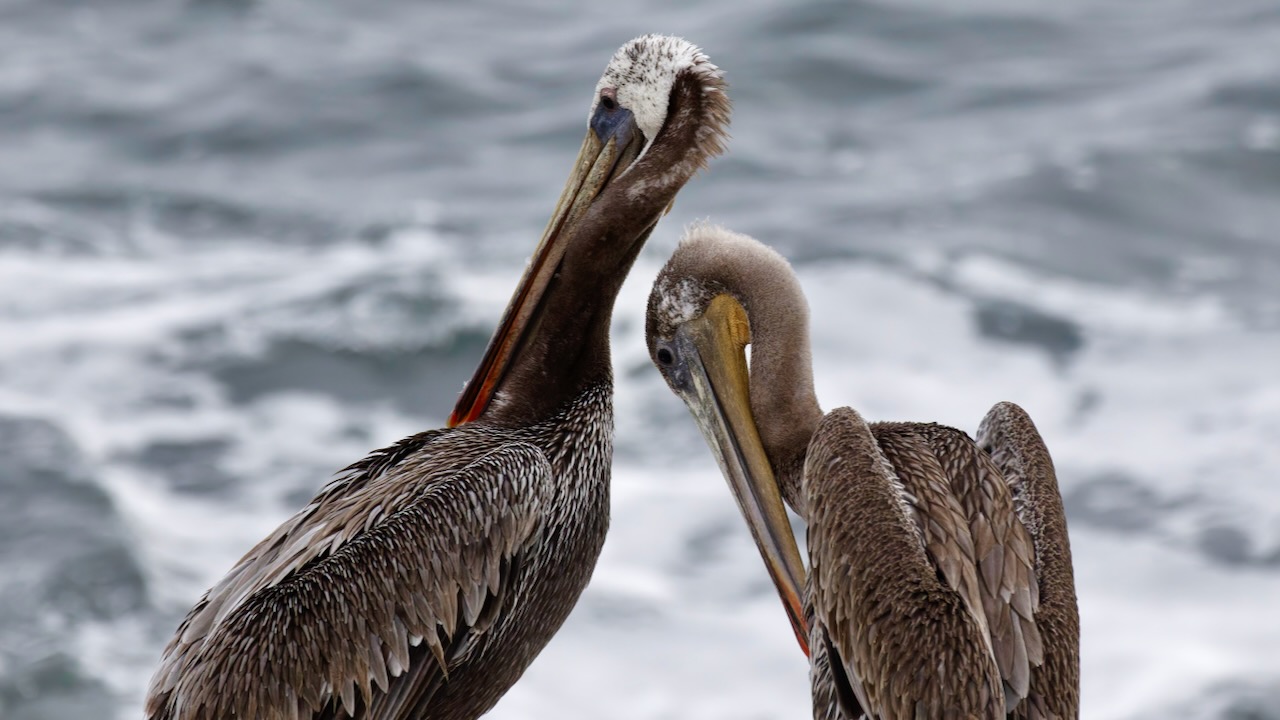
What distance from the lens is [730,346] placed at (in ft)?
17.3

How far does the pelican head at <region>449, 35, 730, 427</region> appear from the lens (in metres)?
5.34

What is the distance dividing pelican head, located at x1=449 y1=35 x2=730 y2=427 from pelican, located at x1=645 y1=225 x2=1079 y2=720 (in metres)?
0.21

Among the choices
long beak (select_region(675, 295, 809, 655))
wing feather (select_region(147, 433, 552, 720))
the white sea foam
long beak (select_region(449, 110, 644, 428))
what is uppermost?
the white sea foam

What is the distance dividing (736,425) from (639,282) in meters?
8.43

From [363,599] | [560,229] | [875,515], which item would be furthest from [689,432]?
[875,515]

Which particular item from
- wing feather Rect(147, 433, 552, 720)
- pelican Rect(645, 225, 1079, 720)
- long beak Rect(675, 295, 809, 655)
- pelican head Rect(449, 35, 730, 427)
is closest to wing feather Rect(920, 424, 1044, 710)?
pelican Rect(645, 225, 1079, 720)

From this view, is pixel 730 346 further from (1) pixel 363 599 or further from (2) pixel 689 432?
(2) pixel 689 432

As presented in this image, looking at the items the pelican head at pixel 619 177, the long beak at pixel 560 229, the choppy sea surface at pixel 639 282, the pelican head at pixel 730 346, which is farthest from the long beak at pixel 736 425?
the choppy sea surface at pixel 639 282

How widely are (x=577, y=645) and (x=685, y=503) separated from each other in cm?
170

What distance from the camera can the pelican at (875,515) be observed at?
4090mm

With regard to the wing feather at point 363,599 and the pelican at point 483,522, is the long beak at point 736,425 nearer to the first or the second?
the pelican at point 483,522

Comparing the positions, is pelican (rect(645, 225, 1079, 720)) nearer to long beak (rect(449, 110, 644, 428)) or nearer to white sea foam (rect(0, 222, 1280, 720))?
long beak (rect(449, 110, 644, 428))

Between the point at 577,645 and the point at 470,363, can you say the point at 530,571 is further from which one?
the point at 470,363

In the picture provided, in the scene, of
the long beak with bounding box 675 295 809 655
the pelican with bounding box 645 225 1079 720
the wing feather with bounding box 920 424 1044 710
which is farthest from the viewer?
the long beak with bounding box 675 295 809 655
